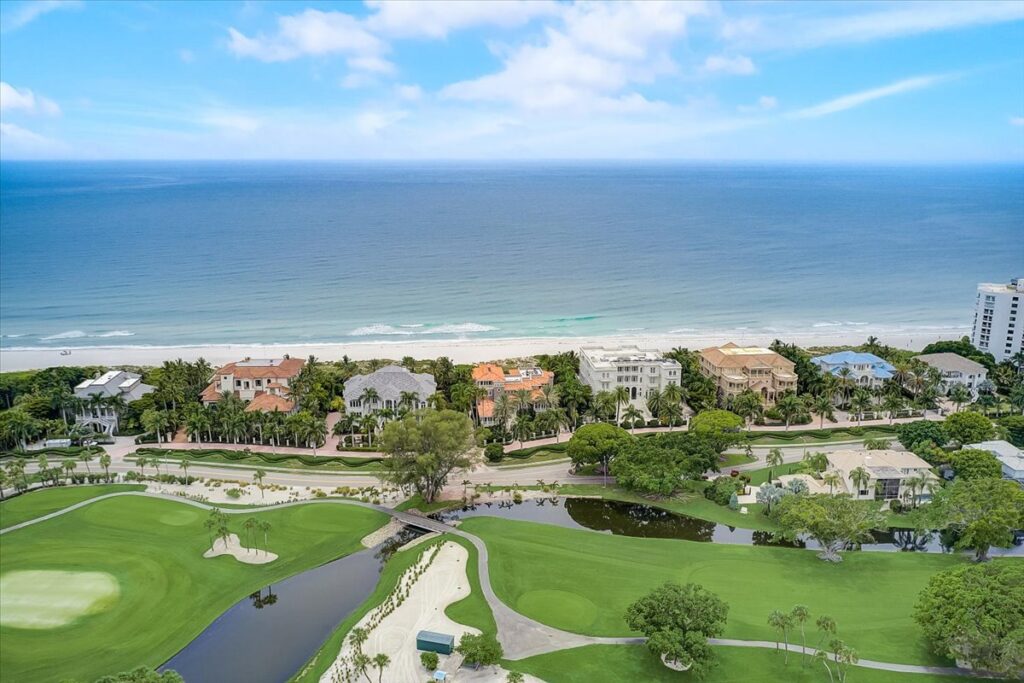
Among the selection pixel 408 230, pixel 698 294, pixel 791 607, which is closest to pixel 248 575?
pixel 791 607

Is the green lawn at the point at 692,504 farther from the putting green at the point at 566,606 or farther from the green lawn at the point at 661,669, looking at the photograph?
the green lawn at the point at 661,669

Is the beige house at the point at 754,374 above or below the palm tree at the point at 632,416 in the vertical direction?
above

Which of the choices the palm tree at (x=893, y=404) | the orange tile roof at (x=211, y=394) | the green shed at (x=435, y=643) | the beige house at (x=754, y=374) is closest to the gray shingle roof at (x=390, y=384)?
the orange tile roof at (x=211, y=394)

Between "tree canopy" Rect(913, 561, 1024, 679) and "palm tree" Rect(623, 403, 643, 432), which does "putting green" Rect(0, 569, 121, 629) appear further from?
"tree canopy" Rect(913, 561, 1024, 679)

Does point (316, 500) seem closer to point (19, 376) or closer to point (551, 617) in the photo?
point (551, 617)

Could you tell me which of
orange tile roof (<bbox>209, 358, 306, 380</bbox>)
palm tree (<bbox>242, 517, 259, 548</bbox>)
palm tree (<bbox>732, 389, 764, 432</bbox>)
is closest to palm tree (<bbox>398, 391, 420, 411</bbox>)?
orange tile roof (<bbox>209, 358, 306, 380</bbox>)

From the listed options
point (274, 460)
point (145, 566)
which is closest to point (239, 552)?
point (145, 566)
